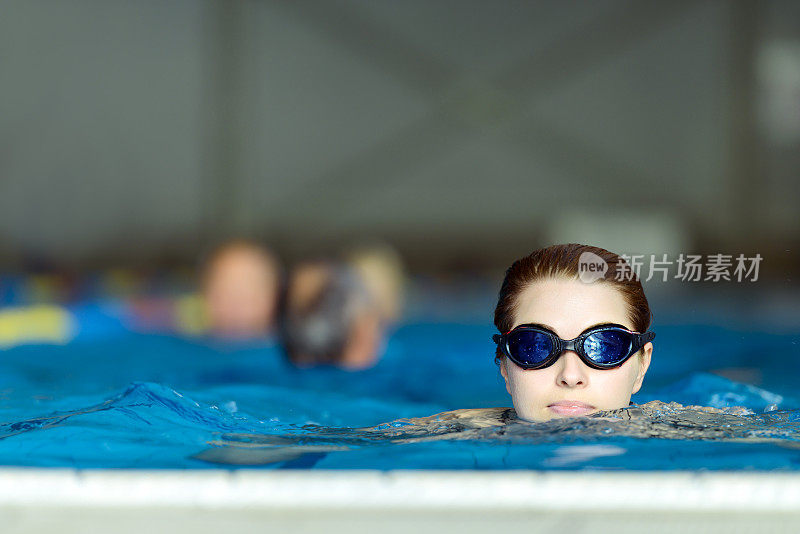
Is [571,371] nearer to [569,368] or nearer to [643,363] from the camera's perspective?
[569,368]

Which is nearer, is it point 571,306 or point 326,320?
point 571,306

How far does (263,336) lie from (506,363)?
111 inches

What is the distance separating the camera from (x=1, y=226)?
9477mm

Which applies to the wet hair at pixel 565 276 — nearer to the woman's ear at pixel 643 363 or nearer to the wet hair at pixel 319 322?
the woman's ear at pixel 643 363

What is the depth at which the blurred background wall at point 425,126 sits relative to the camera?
990 cm

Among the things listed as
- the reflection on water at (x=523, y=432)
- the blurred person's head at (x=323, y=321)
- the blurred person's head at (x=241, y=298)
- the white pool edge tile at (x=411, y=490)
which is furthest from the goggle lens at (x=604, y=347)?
the blurred person's head at (x=241, y=298)

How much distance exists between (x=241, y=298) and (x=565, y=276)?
2952 mm

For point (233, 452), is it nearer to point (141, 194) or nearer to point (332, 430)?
point (332, 430)

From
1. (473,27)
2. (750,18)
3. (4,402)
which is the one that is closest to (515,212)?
(473,27)

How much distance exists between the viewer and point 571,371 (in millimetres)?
1809

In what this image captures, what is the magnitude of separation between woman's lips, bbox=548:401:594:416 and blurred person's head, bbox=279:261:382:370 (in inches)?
69.5

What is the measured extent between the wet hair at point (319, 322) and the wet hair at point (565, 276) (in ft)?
5.12

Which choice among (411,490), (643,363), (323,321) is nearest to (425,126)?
(323,321)

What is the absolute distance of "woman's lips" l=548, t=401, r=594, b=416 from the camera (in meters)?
1.82
